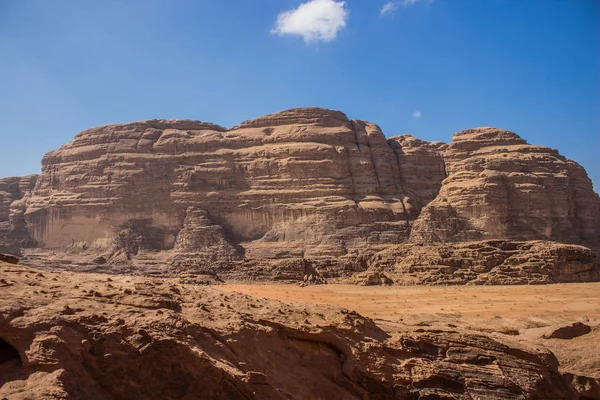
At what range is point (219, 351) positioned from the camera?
693 centimetres

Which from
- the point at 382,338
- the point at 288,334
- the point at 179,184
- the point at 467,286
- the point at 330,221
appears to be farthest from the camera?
the point at 179,184

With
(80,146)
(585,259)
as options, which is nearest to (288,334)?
(585,259)

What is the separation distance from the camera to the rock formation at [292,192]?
5800 cm

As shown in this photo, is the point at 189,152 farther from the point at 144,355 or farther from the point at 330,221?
the point at 144,355

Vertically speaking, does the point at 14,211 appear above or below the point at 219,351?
above

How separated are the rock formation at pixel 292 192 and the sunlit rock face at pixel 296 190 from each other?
0.44ft

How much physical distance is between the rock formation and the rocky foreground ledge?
44.1 m

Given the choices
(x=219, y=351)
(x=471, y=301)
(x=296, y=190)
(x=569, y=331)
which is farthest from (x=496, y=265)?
(x=219, y=351)

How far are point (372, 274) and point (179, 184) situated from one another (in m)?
27.8

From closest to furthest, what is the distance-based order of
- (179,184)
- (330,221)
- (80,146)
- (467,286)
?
1. (467,286)
2. (330,221)
3. (179,184)
4. (80,146)

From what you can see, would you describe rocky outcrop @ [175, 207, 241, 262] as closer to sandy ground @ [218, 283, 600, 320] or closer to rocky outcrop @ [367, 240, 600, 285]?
sandy ground @ [218, 283, 600, 320]

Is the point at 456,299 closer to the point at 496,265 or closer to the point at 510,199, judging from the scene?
the point at 496,265

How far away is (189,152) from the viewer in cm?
6688

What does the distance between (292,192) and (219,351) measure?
181 feet
